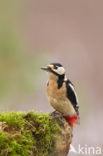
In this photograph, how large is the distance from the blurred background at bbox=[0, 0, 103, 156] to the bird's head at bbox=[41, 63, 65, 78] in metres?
0.08

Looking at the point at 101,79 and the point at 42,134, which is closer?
the point at 42,134

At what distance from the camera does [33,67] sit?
3541 mm

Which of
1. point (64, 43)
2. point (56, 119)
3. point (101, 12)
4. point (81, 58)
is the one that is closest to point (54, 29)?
point (64, 43)

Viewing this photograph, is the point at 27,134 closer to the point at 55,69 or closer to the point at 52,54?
the point at 55,69

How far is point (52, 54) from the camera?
226 inches

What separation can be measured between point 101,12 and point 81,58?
376 centimetres

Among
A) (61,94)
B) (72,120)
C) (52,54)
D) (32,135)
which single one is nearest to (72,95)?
(61,94)

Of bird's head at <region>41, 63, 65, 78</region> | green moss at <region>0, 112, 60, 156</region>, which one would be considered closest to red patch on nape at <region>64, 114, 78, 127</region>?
bird's head at <region>41, 63, 65, 78</region>

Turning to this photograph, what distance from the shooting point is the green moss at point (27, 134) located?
3.17 meters

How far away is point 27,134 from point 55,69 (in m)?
1.07

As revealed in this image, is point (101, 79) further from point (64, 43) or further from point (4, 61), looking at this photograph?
point (4, 61)

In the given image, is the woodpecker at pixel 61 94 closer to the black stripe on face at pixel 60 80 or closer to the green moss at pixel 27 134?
the black stripe on face at pixel 60 80

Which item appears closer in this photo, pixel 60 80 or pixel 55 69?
pixel 55 69

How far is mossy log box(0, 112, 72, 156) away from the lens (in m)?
3.17
